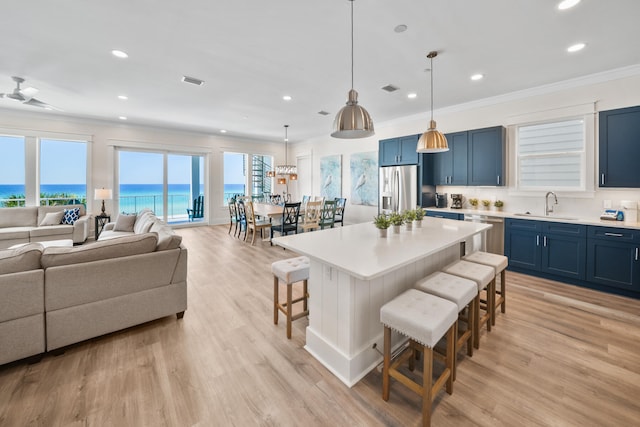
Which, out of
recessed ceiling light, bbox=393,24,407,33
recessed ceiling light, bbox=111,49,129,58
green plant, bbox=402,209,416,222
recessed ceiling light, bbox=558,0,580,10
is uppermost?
recessed ceiling light, bbox=111,49,129,58

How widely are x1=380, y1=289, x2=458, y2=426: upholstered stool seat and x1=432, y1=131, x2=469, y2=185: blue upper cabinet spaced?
12.5 feet

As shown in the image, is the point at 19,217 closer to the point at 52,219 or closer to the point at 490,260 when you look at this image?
the point at 52,219

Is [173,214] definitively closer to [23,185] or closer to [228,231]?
[228,231]

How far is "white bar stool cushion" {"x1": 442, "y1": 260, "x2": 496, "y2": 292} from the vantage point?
2.14 meters

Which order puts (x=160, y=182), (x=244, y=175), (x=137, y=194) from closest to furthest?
1. (x=160, y=182)
2. (x=137, y=194)
3. (x=244, y=175)

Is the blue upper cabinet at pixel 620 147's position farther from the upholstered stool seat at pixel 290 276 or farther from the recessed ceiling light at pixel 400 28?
the upholstered stool seat at pixel 290 276

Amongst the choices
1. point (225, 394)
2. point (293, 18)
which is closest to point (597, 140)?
point (293, 18)

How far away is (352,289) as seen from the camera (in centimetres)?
178

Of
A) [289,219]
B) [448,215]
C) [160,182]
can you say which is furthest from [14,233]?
[448,215]

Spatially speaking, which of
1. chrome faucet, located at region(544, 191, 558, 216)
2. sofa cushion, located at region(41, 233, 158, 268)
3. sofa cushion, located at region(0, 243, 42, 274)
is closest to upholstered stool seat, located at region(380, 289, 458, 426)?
sofa cushion, located at region(41, 233, 158, 268)

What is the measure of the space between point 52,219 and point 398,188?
715 cm

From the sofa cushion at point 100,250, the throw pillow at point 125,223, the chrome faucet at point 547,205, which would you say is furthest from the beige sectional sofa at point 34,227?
the chrome faucet at point 547,205

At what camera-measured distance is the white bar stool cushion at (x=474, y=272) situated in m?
2.14

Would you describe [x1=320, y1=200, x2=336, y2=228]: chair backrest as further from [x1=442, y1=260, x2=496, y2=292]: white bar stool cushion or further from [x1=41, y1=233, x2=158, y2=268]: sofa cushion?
[x1=41, y1=233, x2=158, y2=268]: sofa cushion
